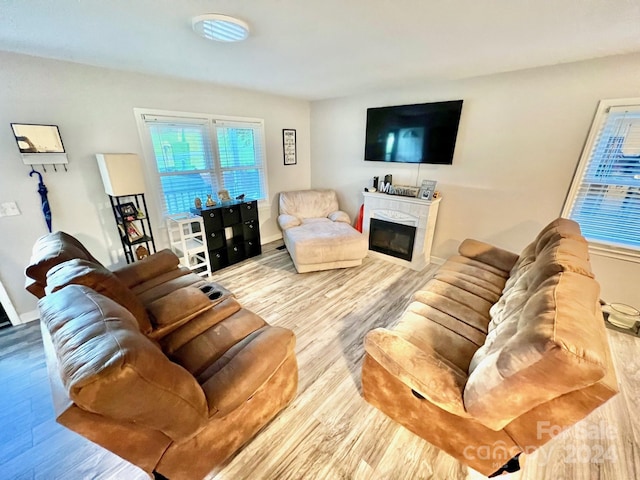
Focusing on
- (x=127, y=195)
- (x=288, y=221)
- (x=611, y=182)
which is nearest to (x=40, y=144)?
(x=127, y=195)

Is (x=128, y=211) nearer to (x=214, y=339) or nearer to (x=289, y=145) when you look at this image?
(x=214, y=339)

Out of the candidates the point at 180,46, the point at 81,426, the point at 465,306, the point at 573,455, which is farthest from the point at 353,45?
the point at 573,455

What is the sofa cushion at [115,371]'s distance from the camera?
70cm

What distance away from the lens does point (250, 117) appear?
3551mm

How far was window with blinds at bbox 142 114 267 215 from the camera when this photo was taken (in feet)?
9.55

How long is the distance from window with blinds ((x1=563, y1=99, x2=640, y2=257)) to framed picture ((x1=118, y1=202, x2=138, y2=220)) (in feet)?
14.6

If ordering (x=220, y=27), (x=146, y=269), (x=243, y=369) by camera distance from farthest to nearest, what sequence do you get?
(x=146, y=269)
(x=220, y=27)
(x=243, y=369)

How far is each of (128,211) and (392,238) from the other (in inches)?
127

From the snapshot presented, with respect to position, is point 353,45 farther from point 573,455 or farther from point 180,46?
point 573,455

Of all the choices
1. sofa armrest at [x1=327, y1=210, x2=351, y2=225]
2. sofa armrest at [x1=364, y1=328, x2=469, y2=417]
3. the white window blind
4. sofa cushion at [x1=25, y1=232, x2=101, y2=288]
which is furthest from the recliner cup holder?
sofa armrest at [x1=327, y1=210, x2=351, y2=225]

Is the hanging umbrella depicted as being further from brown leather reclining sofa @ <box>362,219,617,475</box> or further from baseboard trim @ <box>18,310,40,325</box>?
brown leather reclining sofa @ <box>362,219,617,475</box>

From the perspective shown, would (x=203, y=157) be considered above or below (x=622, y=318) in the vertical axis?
above

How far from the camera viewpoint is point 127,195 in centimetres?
248

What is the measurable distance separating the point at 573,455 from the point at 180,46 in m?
3.66
